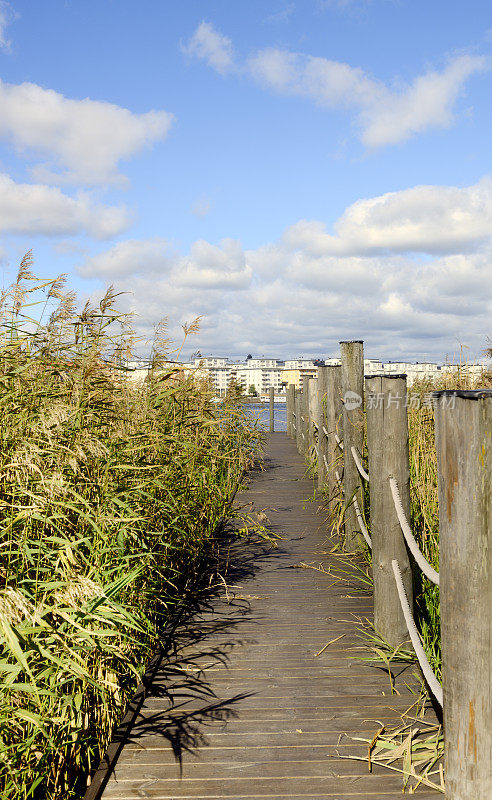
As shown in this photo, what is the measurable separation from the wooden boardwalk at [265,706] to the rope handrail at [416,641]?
29 cm

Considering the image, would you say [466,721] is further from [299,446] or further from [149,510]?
[299,446]

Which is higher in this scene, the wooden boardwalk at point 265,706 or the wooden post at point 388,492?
the wooden post at point 388,492

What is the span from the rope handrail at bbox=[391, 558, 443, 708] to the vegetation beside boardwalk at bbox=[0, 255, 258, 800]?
1241 millimetres

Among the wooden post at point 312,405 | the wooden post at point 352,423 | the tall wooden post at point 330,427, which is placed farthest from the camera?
the wooden post at point 312,405

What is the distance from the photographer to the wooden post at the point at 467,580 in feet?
6.61

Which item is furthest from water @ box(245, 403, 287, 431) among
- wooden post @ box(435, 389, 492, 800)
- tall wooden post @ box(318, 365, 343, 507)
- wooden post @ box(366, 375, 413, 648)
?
wooden post @ box(435, 389, 492, 800)

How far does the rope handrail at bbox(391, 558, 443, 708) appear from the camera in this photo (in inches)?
107

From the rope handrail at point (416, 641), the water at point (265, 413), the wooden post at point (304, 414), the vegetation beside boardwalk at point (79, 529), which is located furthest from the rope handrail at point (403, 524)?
the wooden post at point (304, 414)

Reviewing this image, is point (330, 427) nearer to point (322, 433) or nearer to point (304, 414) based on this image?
point (322, 433)

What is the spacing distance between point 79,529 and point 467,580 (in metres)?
2.02

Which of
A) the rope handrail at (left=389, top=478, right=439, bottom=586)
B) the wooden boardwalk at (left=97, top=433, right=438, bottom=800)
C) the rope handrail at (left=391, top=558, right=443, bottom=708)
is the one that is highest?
the rope handrail at (left=389, top=478, right=439, bottom=586)

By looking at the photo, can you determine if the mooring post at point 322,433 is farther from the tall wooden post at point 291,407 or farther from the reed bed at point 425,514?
the tall wooden post at point 291,407

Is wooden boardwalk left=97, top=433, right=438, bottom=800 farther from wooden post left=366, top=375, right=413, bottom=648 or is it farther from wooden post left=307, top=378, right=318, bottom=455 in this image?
wooden post left=307, top=378, right=318, bottom=455

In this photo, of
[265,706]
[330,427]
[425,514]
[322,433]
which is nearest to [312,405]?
[322,433]
